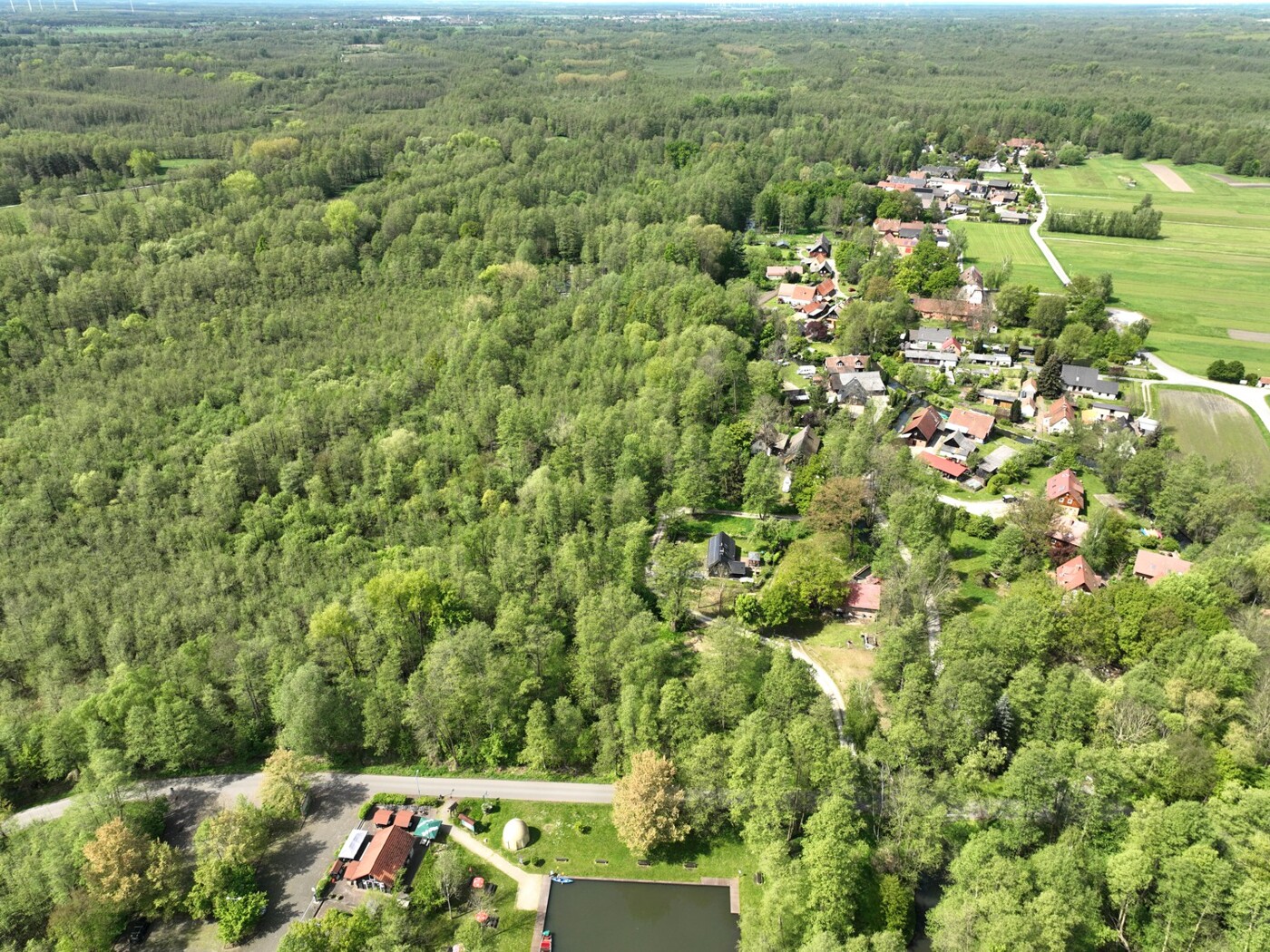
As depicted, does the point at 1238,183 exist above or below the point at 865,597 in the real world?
above

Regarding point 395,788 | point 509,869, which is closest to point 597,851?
point 509,869

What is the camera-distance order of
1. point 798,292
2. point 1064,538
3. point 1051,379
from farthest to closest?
point 798,292 → point 1051,379 → point 1064,538

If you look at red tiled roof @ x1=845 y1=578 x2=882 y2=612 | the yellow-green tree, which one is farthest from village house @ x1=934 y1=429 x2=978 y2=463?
the yellow-green tree

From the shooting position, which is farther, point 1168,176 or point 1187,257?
point 1168,176

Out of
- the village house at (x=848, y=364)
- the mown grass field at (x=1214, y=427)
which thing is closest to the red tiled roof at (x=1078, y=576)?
the mown grass field at (x=1214, y=427)

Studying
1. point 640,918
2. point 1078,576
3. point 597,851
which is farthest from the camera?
point 1078,576

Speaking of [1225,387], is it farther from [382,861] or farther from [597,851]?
[382,861]

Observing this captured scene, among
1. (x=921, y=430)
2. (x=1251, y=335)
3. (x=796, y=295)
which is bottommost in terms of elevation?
(x=921, y=430)
